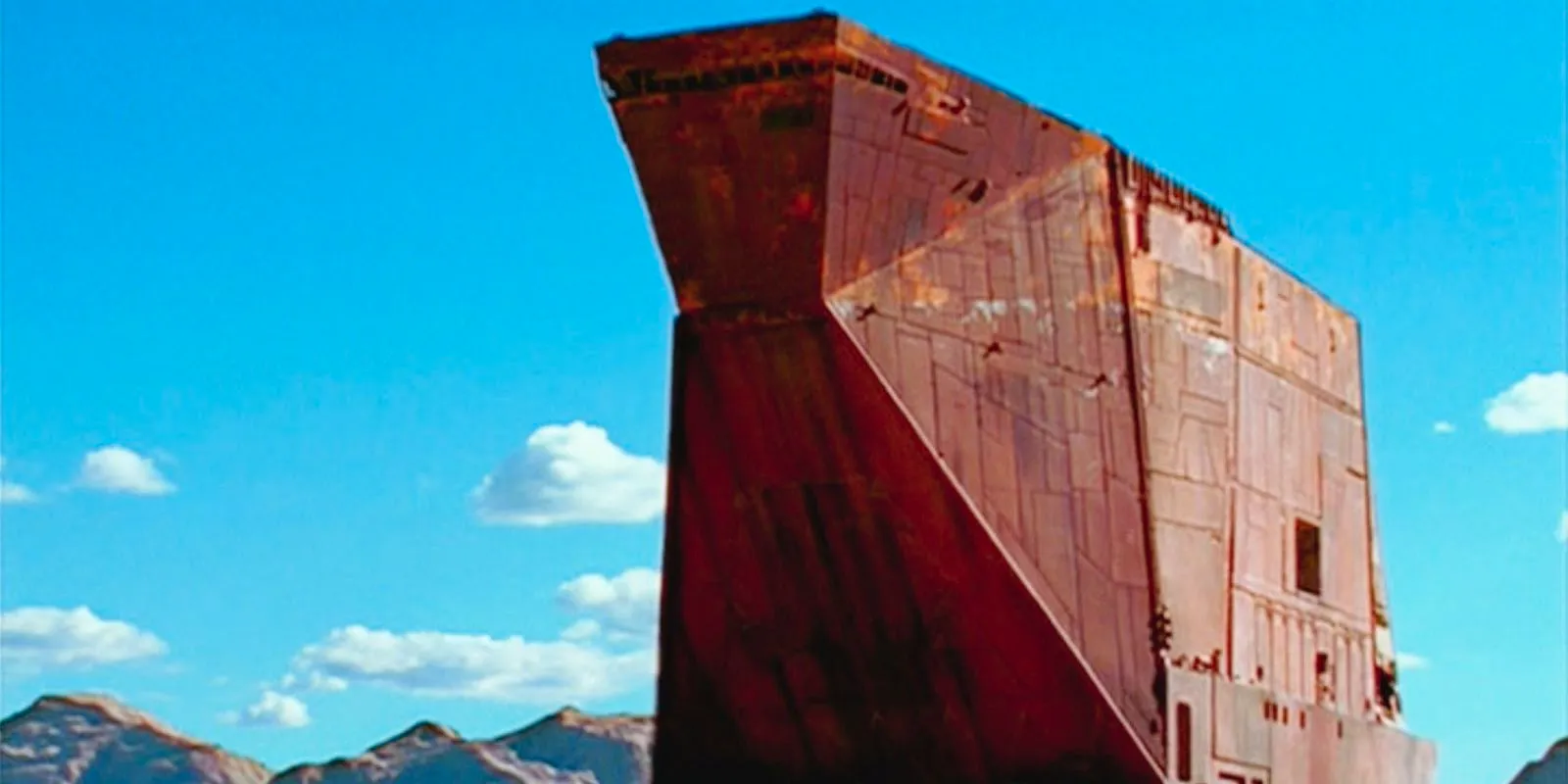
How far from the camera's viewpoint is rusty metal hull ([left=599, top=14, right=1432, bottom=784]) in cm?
1591

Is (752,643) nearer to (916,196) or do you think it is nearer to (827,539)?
(827,539)

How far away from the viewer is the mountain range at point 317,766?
2196 inches

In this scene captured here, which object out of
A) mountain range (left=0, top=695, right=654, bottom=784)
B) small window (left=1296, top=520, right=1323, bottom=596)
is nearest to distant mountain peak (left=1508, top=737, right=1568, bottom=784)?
mountain range (left=0, top=695, right=654, bottom=784)

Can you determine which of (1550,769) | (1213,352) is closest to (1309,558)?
(1213,352)

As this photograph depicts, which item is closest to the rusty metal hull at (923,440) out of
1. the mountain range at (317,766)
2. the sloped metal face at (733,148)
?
the sloped metal face at (733,148)

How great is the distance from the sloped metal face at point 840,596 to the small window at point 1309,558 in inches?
144

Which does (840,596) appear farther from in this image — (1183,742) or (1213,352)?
(1213,352)

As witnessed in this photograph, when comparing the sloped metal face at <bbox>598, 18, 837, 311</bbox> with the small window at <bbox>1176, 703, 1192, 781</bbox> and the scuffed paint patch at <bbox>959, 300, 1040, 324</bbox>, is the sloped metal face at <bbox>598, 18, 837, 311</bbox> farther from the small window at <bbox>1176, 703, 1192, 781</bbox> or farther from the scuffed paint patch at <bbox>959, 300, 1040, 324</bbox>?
the small window at <bbox>1176, 703, 1192, 781</bbox>

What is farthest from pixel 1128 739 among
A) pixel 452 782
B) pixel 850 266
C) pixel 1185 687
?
pixel 452 782

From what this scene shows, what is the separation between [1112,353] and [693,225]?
9.59ft

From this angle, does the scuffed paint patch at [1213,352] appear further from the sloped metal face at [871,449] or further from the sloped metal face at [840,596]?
the sloped metal face at [840,596]

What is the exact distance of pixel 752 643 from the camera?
1700 centimetres

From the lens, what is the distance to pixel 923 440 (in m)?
15.9

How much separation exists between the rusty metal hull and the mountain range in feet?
126
